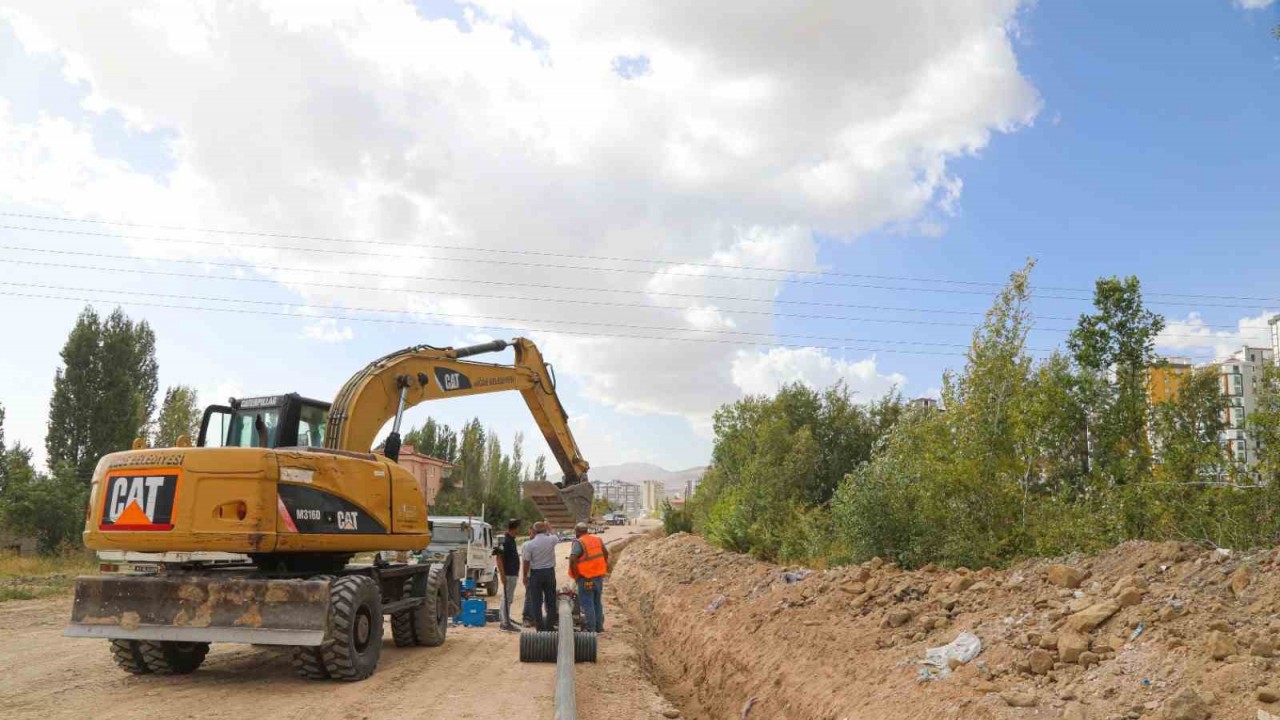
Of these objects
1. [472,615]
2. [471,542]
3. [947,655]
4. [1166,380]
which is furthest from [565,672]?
[471,542]

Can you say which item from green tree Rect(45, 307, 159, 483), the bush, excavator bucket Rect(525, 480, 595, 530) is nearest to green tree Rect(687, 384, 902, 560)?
excavator bucket Rect(525, 480, 595, 530)

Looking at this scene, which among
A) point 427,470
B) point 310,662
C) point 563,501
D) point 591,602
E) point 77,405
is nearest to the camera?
point 310,662

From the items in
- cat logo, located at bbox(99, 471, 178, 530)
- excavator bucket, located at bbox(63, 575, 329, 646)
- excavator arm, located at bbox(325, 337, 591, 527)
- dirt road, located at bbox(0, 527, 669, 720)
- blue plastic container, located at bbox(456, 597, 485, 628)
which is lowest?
dirt road, located at bbox(0, 527, 669, 720)

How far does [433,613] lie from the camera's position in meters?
13.1

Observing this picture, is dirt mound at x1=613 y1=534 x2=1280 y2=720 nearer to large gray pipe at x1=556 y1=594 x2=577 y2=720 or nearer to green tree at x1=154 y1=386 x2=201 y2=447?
large gray pipe at x1=556 y1=594 x2=577 y2=720

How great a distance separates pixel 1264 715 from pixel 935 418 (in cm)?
1183

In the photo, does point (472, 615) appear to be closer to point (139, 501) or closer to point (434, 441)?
point (139, 501)

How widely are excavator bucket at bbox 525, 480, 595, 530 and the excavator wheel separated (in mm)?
8004

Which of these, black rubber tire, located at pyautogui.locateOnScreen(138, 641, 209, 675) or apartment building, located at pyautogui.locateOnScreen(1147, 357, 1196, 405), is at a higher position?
apartment building, located at pyautogui.locateOnScreen(1147, 357, 1196, 405)

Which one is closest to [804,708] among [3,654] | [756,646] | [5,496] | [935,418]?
[756,646]

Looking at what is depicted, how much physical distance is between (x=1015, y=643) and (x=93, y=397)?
46.4m

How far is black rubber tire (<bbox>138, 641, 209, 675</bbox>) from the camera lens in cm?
1034

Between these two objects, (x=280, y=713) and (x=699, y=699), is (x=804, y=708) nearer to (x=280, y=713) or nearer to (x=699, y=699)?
(x=699, y=699)

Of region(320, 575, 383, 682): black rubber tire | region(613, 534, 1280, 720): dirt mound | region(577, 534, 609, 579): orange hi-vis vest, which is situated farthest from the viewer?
region(577, 534, 609, 579): orange hi-vis vest
